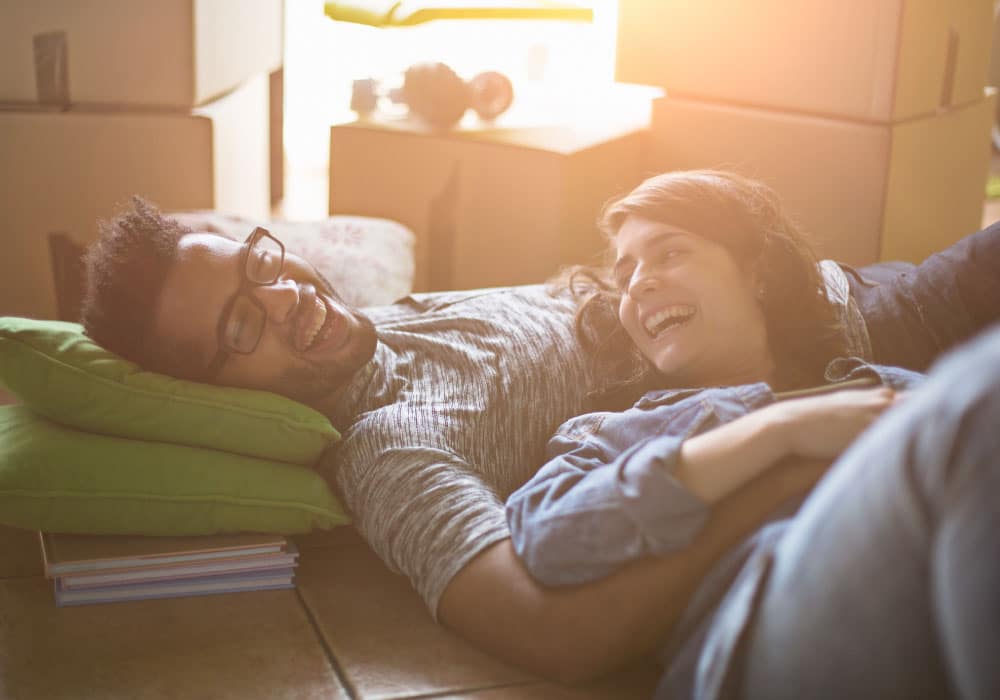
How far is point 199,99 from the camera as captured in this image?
239cm

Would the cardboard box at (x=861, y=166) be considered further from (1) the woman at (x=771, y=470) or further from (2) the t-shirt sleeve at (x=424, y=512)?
(2) the t-shirt sleeve at (x=424, y=512)

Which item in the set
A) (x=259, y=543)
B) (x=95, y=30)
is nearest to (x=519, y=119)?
(x=95, y=30)

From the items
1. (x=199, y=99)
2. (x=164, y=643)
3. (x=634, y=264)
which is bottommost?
(x=164, y=643)

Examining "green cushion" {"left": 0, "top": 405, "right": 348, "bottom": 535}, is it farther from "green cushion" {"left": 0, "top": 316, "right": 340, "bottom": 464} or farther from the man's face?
the man's face

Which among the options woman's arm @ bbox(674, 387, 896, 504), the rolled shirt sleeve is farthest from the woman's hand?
the rolled shirt sleeve

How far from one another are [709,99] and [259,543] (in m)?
1.46

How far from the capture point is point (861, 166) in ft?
6.75

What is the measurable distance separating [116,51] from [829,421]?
185 cm

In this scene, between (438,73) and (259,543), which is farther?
(438,73)

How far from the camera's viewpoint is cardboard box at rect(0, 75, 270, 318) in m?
2.21

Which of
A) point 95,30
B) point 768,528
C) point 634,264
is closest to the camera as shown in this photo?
point 768,528

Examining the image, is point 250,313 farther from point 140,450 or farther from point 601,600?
point 601,600

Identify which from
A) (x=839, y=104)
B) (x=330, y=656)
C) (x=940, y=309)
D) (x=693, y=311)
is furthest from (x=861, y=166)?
(x=330, y=656)

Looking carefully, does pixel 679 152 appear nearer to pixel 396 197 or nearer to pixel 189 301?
pixel 396 197
